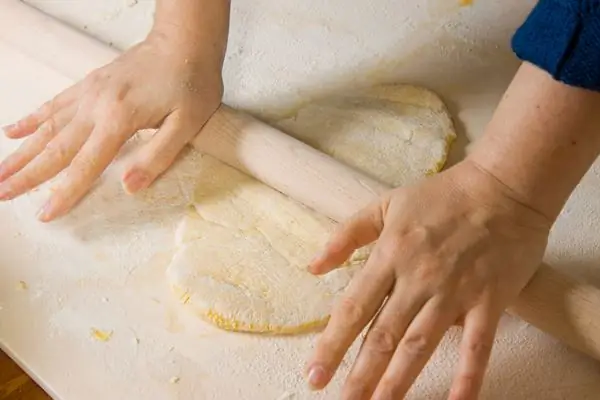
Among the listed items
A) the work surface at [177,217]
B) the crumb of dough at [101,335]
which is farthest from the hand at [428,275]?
the crumb of dough at [101,335]

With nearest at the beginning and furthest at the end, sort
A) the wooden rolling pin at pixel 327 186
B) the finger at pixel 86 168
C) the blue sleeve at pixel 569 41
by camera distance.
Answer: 1. the blue sleeve at pixel 569 41
2. the wooden rolling pin at pixel 327 186
3. the finger at pixel 86 168

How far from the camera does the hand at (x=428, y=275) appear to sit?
0.71m

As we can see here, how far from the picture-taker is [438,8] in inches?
49.3

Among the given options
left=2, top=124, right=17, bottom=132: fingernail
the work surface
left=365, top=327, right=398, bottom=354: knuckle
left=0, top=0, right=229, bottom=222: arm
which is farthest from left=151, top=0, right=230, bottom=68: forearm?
left=365, top=327, right=398, bottom=354: knuckle

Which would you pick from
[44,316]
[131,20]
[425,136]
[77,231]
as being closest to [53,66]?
[131,20]

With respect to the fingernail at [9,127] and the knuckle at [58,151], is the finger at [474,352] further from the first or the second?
the fingernail at [9,127]

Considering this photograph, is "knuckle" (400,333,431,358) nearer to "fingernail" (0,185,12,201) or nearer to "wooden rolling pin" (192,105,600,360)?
"wooden rolling pin" (192,105,600,360)

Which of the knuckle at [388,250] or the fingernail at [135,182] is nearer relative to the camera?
the knuckle at [388,250]

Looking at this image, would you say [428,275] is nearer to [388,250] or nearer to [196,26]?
[388,250]

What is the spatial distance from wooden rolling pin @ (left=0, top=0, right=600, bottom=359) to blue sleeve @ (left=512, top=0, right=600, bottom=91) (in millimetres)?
214

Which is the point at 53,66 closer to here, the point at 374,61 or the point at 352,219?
the point at 374,61

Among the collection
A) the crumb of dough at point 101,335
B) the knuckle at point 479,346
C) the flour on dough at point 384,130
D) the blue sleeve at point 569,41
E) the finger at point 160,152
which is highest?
the blue sleeve at point 569,41

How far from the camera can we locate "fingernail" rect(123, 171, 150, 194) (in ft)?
3.08

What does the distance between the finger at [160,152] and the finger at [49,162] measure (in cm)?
7
